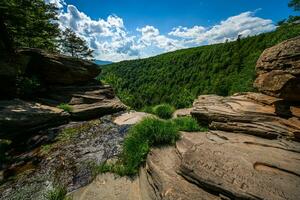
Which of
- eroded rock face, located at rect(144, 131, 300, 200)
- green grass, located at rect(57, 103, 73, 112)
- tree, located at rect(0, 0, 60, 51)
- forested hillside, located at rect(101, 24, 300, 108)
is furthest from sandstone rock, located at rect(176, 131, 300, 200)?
forested hillside, located at rect(101, 24, 300, 108)

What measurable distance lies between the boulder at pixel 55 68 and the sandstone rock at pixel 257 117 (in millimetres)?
10735

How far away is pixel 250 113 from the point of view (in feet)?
27.9

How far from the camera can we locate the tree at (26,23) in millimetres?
13164

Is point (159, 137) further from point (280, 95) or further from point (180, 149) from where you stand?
point (280, 95)

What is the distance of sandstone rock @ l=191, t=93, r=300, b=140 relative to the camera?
746 centimetres

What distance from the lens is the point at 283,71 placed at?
7.41 metres

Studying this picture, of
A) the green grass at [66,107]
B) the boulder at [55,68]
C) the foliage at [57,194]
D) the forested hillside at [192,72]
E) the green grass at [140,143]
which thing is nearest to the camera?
the foliage at [57,194]

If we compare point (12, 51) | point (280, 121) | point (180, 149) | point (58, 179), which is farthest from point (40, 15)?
point (280, 121)

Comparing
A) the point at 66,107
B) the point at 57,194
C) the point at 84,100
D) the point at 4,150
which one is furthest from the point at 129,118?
the point at 57,194

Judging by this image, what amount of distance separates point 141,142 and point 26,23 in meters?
13.7

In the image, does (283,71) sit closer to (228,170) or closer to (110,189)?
(228,170)

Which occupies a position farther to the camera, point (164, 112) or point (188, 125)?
point (164, 112)

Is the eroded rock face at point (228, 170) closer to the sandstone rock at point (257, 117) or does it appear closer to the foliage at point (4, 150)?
the sandstone rock at point (257, 117)

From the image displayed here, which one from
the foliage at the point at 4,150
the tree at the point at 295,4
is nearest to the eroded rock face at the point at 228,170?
the foliage at the point at 4,150
